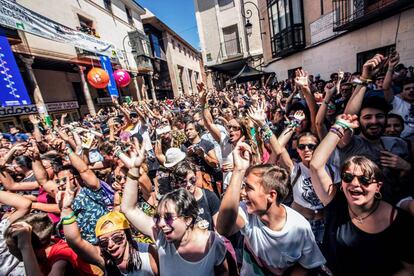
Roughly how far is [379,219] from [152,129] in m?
5.92

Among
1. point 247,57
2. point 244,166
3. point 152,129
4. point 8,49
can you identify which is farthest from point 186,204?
point 247,57

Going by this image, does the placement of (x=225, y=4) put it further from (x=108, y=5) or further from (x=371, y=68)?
(x=371, y=68)

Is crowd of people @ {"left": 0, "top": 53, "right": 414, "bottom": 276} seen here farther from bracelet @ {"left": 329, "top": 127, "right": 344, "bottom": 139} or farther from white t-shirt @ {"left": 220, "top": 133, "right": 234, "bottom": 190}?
white t-shirt @ {"left": 220, "top": 133, "right": 234, "bottom": 190}

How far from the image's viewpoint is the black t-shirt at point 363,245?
4.61 feet

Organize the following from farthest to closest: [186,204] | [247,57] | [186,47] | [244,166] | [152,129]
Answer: [186,47]
[247,57]
[152,129]
[186,204]
[244,166]

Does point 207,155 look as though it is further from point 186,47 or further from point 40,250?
point 186,47

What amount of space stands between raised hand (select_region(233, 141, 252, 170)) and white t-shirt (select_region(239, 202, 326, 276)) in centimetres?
43

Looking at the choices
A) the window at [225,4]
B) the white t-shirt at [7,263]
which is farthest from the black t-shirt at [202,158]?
the window at [225,4]

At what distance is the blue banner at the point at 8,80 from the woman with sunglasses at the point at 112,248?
6.96 meters

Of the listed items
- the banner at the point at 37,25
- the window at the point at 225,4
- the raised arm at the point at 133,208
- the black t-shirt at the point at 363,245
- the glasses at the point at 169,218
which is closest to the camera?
the black t-shirt at the point at 363,245

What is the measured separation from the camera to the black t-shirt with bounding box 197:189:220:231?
2.26m

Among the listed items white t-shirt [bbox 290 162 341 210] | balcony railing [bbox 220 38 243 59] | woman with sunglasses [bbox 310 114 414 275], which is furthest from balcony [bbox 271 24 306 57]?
woman with sunglasses [bbox 310 114 414 275]

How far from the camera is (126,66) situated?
17.3 meters

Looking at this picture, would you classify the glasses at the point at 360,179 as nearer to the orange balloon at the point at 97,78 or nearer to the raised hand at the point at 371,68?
the raised hand at the point at 371,68
